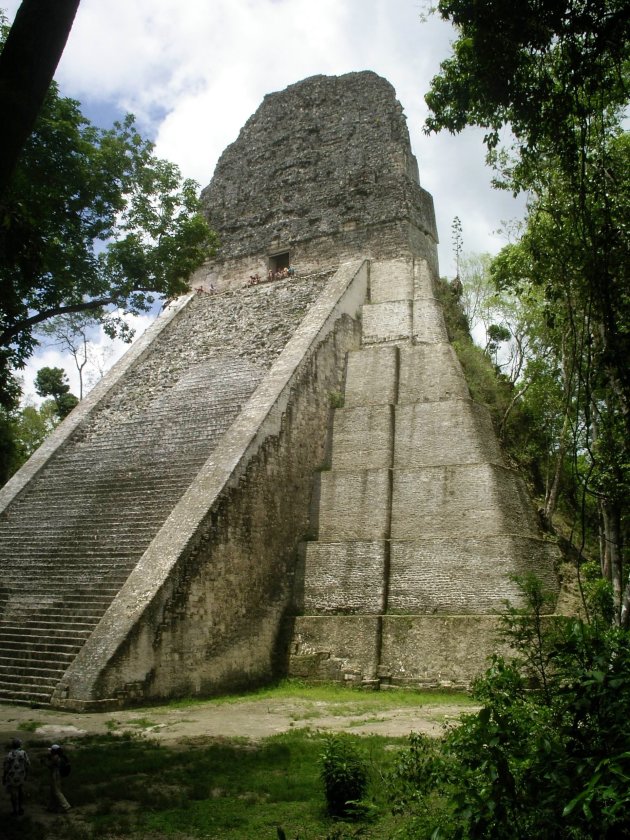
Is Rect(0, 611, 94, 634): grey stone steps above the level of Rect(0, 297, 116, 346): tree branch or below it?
below

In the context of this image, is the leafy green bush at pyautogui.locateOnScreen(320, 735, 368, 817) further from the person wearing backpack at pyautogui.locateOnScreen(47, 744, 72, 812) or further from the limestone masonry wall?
the limestone masonry wall

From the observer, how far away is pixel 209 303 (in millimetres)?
17922

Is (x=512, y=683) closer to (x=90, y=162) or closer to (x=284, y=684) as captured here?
(x=284, y=684)

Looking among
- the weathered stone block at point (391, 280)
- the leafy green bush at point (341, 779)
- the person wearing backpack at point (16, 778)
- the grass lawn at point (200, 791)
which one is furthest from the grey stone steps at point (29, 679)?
the weathered stone block at point (391, 280)

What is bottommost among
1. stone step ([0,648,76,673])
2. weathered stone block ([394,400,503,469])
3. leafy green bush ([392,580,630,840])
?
stone step ([0,648,76,673])

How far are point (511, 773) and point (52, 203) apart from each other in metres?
8.79

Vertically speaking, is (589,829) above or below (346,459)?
below

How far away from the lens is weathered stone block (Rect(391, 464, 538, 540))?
1088 cm

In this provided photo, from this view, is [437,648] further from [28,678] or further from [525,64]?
[525,64]

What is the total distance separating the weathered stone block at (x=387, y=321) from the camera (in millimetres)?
14711

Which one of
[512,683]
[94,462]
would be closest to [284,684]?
[94,462]

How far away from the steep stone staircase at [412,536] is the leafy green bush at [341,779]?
484 cm

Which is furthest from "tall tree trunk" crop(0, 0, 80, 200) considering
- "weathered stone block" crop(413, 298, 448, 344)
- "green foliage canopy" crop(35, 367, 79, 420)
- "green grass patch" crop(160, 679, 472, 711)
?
"green foliage canopy" crop(35, 367, 79, 420)

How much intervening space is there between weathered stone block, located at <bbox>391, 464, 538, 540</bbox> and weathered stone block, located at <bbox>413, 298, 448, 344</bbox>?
11.6ft
